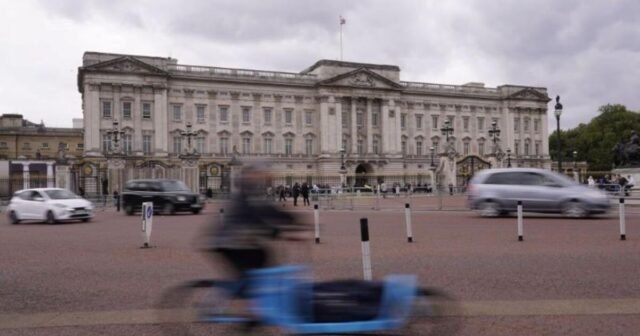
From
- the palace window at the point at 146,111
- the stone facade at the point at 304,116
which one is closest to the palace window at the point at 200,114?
the stone facade at the point at 304,116

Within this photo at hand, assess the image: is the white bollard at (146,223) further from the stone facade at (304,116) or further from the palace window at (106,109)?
the palace window at (106,109)

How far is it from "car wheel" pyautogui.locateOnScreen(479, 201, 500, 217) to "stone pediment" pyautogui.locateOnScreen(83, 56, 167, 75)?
5794 cm

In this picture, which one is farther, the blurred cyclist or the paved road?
the paved road

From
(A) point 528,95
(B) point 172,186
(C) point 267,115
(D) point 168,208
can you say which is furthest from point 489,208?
(A) point 528,95

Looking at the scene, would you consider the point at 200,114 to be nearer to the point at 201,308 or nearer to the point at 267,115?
the point at 267,115

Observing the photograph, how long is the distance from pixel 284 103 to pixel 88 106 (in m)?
24.2

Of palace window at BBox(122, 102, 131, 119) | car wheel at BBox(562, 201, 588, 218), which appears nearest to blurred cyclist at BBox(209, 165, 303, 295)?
car wheel at BBox(562, 201, 588, 218)

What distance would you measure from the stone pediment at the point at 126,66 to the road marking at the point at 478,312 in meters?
68.5

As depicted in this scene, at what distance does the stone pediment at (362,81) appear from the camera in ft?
277

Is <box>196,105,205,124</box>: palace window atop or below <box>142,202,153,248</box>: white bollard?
atop

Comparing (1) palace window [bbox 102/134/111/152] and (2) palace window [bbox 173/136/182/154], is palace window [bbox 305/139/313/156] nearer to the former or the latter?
(2) palace window [bbox 173/136/182/154]

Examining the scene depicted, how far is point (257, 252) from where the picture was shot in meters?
5.49

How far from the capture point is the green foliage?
101000 millimetres

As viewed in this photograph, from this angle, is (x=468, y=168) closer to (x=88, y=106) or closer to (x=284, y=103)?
(x=284, y=103)
